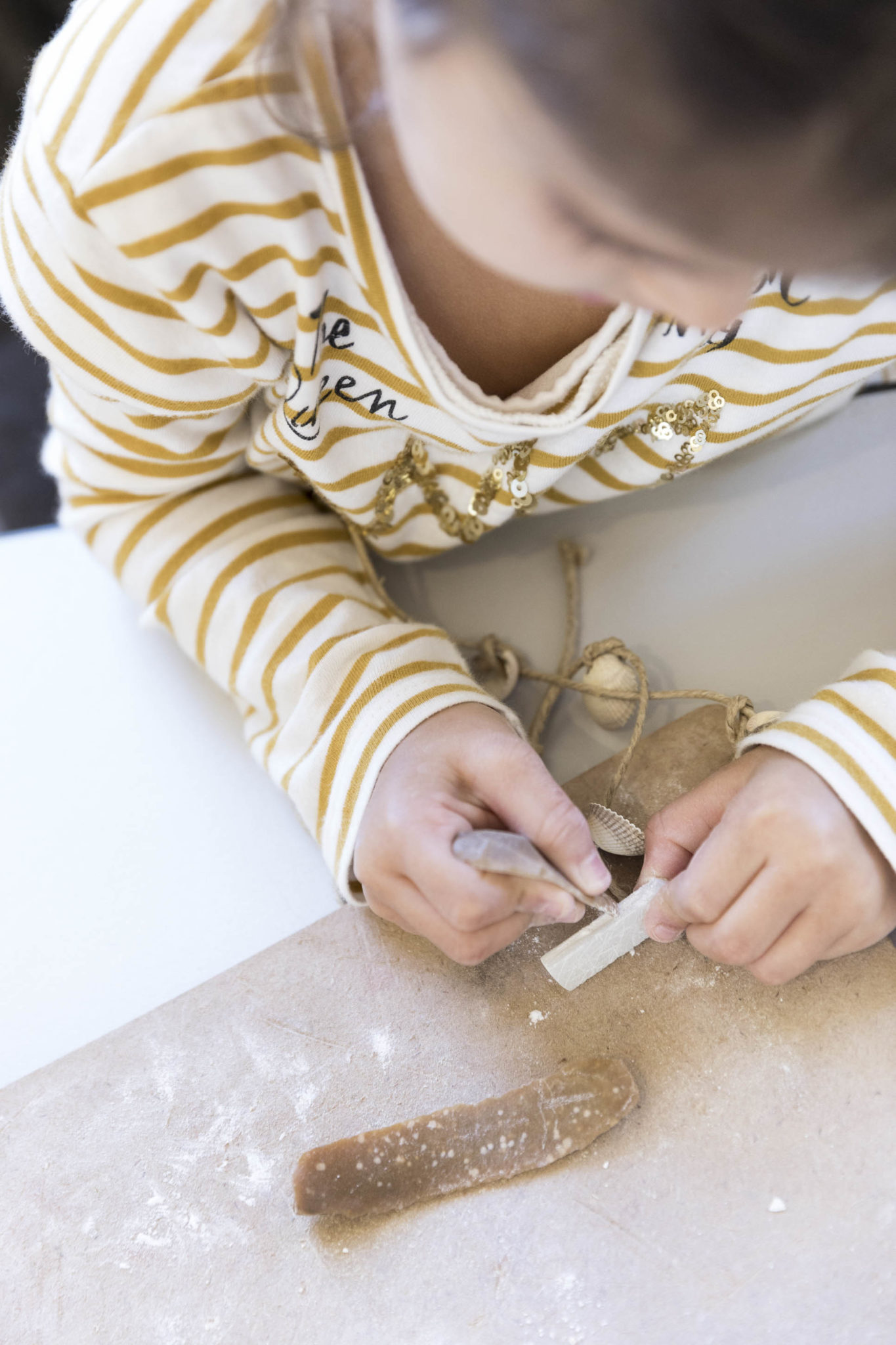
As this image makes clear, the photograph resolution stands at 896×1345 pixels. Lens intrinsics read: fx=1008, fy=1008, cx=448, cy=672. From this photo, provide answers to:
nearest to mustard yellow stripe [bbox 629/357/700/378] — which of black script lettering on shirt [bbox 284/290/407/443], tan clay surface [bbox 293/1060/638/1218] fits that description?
black script lettering on shirt [bbox 284/290/407/443]

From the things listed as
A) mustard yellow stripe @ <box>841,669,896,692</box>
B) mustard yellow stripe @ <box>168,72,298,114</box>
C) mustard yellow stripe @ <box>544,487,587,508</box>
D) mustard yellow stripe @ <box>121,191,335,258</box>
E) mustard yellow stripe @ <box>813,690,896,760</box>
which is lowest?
mustard yellow stripe @ <box>813,690,896,760</box>

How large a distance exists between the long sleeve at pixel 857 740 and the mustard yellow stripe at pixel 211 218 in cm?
32

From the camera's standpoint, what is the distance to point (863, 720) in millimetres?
469

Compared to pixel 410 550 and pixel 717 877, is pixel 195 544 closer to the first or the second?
pixel 410 550

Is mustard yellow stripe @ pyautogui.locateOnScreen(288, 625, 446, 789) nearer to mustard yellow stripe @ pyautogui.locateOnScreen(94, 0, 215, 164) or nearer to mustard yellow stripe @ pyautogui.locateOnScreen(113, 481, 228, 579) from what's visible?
mustard yellow stripe @ pyautogui.locateOnScreen(113, 481, 228, 579)

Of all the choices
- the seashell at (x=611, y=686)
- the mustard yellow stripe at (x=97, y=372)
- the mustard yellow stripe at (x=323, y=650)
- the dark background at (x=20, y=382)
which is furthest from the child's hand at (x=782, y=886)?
the dark background at (x=20, y=382)

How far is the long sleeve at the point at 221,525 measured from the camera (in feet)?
1.46

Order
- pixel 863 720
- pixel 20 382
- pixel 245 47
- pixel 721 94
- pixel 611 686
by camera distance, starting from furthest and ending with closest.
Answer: pixel 20 382 < pixel 611 686 < pixel 863 720 < pixel 245 47 < pixel 721 94

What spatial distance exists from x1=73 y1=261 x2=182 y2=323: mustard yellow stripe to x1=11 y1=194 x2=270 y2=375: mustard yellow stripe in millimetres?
Answer: 12

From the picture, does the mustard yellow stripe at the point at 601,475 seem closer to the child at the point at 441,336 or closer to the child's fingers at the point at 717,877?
the child at the point at 441,336

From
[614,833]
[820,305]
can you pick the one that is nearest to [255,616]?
[614,833]

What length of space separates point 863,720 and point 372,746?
0.78ft

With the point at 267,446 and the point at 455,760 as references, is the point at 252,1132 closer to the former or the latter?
the point at 455,760

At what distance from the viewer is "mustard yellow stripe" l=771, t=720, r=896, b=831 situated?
450 mm
